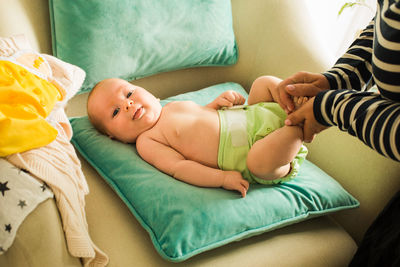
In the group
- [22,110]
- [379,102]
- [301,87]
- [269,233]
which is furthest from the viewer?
[269,233]

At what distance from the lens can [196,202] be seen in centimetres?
98

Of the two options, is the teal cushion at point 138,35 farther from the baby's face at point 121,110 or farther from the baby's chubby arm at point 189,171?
the baby's chubby arm at point 189,171

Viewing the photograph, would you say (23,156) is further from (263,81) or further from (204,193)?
(263,81)

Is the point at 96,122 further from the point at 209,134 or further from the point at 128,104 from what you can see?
the point at 209,134

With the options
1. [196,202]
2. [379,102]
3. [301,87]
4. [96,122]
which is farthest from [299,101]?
[96,122]

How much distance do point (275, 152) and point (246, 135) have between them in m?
0.16

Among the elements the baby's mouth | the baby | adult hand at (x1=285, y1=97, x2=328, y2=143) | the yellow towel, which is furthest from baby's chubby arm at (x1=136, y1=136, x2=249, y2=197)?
the yellow towel

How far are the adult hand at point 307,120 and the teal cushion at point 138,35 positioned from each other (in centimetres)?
63

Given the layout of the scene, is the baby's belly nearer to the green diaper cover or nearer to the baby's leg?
the green diaper cover

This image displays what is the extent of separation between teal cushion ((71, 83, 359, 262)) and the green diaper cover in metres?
0.06

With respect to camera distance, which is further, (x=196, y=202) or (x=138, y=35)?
(x=138, y=35)

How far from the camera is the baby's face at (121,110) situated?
1.20 m

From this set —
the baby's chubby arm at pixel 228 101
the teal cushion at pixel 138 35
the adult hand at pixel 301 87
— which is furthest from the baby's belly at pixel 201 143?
the teal cushion at pixel 138 35

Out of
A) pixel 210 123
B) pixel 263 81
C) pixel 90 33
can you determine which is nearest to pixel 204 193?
pixel 210 123
